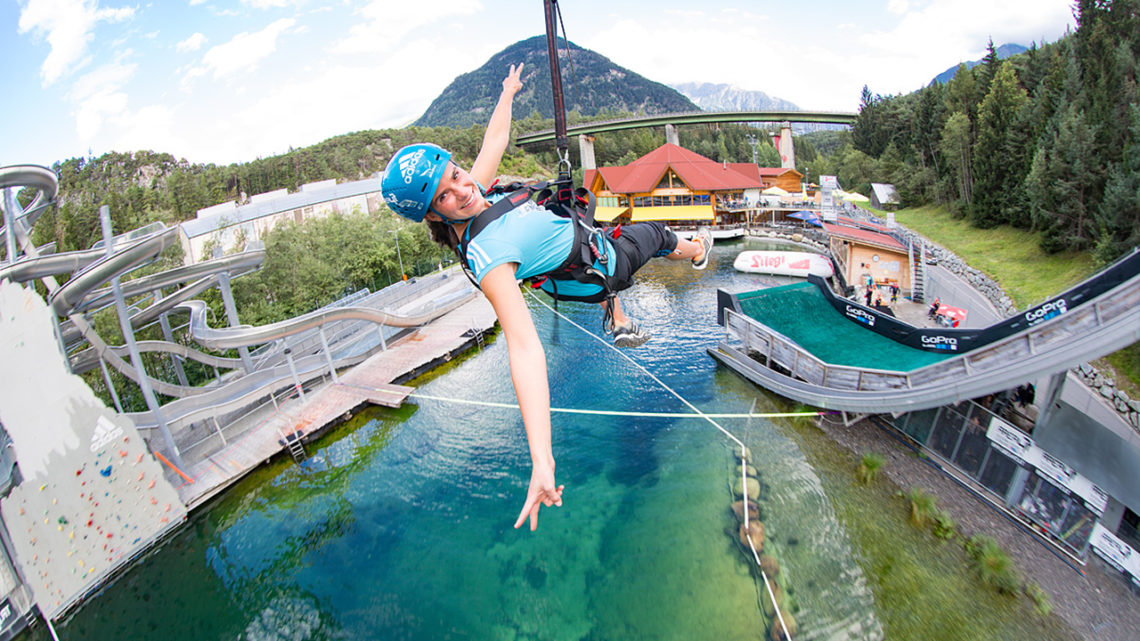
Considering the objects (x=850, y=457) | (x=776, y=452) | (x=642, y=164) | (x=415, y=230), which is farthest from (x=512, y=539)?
(x=642, y=164)

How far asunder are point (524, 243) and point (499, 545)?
7072mm

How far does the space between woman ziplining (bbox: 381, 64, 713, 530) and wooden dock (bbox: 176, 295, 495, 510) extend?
11058 mm

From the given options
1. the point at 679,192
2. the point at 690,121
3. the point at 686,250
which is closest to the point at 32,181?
the point at 686,250

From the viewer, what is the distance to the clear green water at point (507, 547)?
22.1 ft

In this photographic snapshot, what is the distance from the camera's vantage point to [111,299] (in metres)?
10.7

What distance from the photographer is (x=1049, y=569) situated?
6652mm

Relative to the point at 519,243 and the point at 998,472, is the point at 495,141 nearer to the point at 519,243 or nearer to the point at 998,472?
the point at 519,243

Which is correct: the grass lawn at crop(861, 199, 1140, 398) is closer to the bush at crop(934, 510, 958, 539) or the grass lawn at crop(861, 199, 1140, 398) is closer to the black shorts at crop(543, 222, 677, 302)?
the bush at crop(934, 510, 958, 539)

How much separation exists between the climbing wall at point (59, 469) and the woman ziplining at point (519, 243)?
8.36 m

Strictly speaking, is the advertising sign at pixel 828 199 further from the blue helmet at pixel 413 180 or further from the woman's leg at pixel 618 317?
the blue helmet at pixel 413 180

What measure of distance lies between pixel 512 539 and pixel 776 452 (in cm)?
552

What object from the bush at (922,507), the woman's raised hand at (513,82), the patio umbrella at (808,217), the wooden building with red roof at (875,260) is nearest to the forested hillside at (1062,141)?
the wooden building with red roof at (875,260)

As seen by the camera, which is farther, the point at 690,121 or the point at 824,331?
the point at 690,121

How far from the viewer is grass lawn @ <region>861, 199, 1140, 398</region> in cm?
1027
